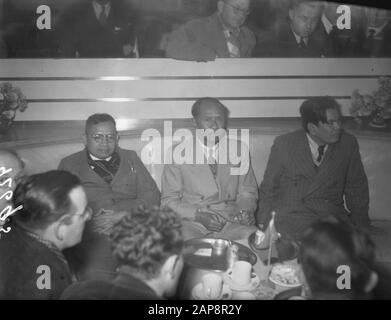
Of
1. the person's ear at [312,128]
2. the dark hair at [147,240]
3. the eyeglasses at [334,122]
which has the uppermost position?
the eyeglasses at [334,122]

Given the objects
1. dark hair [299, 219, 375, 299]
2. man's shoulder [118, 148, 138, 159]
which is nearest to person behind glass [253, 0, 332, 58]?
man's shoulder [118, 148, 138, 159]

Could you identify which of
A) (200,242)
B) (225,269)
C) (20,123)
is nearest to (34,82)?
(20,123)

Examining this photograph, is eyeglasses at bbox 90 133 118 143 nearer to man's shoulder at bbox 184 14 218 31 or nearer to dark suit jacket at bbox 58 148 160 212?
dark suit jacket at bbox 58 148 160 212

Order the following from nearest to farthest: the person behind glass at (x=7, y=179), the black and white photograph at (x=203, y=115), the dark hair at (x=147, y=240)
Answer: the dark hair at (x=147, y=240) → the person behind glass at (x=7, y=179) → the black and white photograph at (x=203, y=115)

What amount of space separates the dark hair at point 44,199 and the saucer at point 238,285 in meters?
0.63

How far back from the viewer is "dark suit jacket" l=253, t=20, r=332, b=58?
2.06 meters

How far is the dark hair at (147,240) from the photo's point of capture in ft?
4.74

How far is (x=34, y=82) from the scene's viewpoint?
6.54 feet

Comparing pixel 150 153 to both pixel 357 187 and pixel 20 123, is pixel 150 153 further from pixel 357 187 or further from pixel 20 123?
pixel 357 187

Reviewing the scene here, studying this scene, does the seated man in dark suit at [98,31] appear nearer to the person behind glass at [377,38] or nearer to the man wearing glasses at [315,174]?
the man wearing glasses at [315,174]

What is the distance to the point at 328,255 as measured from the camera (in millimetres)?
1493

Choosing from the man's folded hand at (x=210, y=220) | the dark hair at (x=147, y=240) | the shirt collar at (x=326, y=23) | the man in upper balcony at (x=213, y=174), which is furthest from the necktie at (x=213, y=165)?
the shirt collar at (x=326, y=23)

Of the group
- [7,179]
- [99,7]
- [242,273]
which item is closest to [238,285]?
[242,273]

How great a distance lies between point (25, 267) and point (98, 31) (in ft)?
3.33
